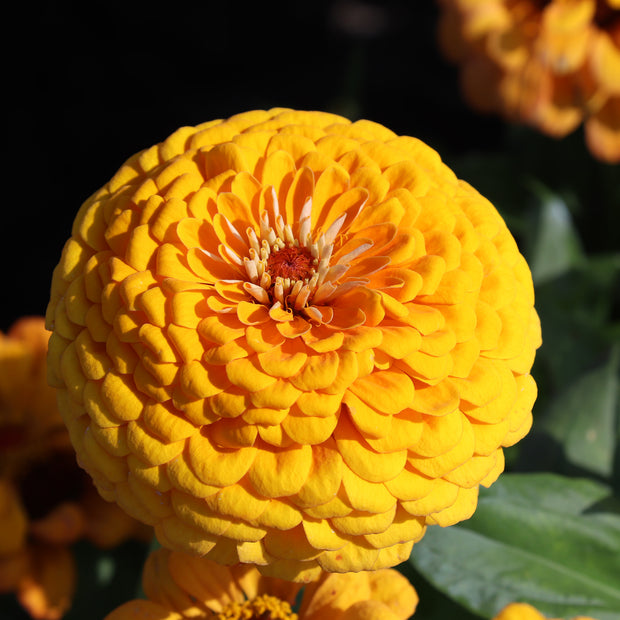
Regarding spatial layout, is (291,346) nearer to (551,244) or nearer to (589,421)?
(589,421)

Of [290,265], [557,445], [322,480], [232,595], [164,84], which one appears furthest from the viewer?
[164,84]

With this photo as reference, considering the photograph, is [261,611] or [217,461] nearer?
[217,461]

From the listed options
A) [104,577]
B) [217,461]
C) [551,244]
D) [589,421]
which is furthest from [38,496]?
[551,244]

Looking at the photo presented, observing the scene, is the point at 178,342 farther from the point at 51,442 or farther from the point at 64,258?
the point at 51,442

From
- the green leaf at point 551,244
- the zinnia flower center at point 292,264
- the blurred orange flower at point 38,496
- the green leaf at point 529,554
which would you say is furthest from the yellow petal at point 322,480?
the green leaf at point 551,244

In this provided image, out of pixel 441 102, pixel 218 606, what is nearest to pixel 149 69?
pixel 441 102

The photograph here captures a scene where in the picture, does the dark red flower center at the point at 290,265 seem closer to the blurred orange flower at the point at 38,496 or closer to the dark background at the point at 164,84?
the blurred orange flower at the point at 38,496
